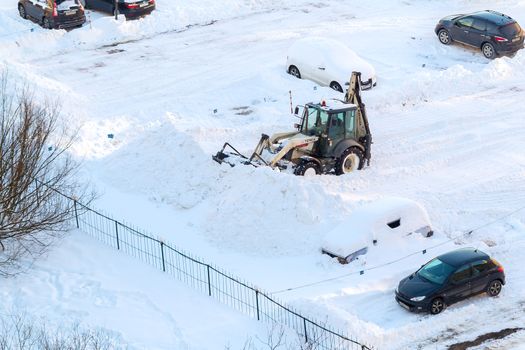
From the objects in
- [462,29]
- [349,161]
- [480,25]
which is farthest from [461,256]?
[462,29]

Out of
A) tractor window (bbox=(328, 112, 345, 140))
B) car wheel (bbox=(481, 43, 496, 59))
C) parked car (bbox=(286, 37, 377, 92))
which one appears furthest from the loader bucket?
car wheel (bbox=(481, 43, 496, 59))

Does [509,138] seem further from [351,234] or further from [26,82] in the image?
[26,82]

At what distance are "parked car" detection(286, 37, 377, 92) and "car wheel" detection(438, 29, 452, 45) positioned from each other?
5.20 m

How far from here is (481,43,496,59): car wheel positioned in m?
38.4

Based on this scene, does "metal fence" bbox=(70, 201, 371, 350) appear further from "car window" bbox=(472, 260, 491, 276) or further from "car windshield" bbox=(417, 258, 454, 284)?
"car window" bbox=(472, 260, 491, 276)

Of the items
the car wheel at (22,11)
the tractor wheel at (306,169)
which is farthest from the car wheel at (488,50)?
the car wheel at (22,11)

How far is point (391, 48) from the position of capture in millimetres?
39375

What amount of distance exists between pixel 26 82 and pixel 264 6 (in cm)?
1532

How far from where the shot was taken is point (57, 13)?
4000 cm

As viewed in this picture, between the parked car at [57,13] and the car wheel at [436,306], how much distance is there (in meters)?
23.7

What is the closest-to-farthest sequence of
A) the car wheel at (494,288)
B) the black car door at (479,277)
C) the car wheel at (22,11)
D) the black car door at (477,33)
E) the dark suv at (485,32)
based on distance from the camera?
the black car door at (479,277) → the car wheel at (494,288) → the dark suv at (485,32) → the black car door at (477,33) → the car wheel at (22,11)

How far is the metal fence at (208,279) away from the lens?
68.1ft

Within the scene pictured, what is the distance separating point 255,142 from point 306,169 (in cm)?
349

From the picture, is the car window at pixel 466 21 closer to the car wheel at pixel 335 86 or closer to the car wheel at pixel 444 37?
the car wheel at pixel 444 37
